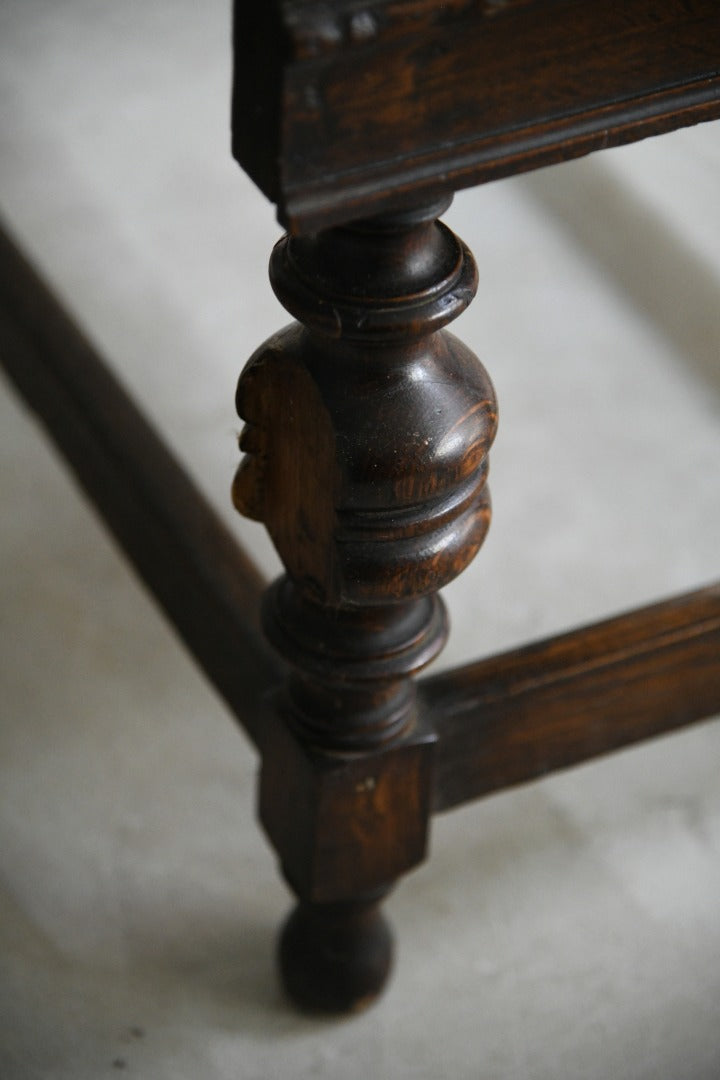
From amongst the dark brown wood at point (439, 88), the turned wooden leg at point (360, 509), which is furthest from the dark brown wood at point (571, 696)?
the dark brown wood at point (439, 88)

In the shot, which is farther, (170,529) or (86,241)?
(86,241)

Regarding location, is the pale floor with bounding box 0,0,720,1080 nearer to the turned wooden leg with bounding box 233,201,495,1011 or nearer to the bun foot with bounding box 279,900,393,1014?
the bun foot with bounding box 279,900,393,1014

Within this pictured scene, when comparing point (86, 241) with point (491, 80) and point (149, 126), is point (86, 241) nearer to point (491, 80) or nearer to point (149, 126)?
point (149, 126)

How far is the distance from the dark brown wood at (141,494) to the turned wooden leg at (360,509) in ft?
0.18

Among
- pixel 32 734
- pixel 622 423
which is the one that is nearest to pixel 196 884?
pixel 32 734

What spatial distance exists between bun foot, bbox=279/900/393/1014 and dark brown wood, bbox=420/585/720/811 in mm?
75

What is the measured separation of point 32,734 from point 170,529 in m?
0.18

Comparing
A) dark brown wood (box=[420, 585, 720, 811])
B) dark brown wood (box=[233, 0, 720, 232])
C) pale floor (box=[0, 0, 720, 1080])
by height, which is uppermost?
dark brown wood (box=[233, 0, 720, 232])

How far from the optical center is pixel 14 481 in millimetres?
1018

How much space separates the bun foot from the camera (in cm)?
71

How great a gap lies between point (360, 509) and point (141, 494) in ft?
0.97

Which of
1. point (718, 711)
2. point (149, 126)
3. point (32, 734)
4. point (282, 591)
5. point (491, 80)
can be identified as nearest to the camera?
point (491, 80)

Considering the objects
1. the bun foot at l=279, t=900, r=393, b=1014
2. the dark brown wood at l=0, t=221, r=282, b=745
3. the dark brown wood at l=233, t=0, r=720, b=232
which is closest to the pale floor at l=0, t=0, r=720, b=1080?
the bun foot at l=279, t=900, r=393, b=1014

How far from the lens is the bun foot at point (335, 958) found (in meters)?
0.71
